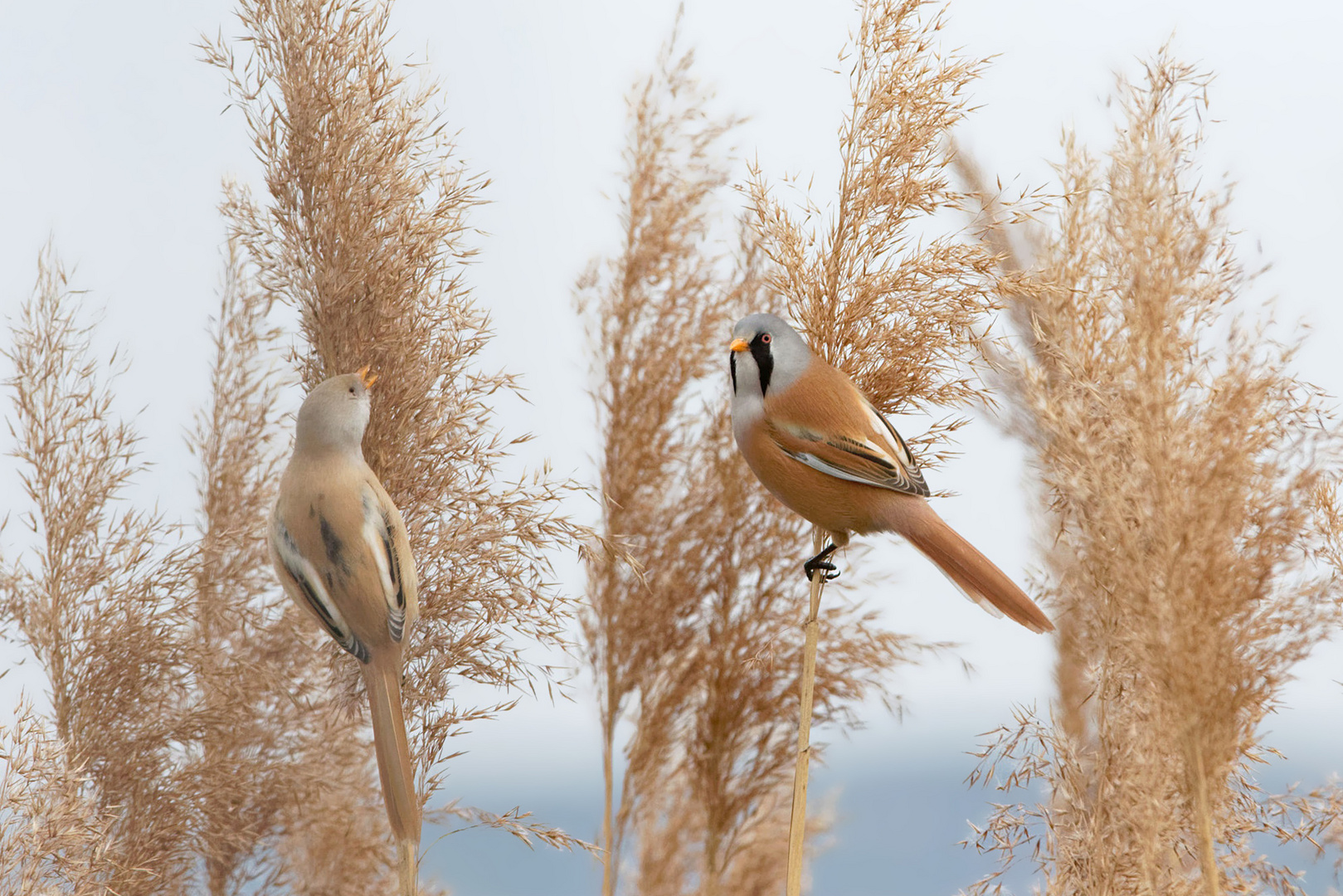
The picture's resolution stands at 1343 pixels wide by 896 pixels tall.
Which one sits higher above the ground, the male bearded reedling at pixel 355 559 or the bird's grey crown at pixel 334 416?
the bird's grey crown at pixel 334 416

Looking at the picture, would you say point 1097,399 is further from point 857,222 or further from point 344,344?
point 344,344

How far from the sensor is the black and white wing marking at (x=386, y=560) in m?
1.89

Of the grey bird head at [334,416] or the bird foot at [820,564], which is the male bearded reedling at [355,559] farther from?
the bird foot at [820,564]

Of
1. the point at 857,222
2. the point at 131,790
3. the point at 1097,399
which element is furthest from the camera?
the point at 131,790

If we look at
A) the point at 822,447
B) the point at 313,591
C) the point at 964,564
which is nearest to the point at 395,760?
the point at 313,591

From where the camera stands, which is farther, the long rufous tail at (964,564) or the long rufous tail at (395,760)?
the long rufous tail at (395,760)

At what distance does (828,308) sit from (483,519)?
2.69 feet

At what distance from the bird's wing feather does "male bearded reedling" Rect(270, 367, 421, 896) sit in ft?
2.43

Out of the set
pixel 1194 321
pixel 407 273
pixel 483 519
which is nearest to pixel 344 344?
pixel 407 273

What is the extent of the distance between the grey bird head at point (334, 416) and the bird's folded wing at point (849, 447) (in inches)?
29.8

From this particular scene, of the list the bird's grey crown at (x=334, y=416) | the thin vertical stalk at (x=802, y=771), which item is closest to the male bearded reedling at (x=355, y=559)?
the bird's grey crown at (x=334, y=416)

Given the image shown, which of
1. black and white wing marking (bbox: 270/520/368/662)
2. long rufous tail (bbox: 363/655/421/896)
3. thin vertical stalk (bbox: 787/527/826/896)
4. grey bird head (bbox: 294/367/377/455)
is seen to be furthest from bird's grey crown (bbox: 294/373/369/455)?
thin vertical stalk (bbox: 787/527/826/896)

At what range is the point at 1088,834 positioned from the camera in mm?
1878

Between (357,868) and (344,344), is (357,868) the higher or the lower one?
the lower one
